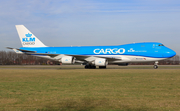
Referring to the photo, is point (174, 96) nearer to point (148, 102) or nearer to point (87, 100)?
point (148, 102)

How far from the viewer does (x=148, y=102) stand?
8.08 meters

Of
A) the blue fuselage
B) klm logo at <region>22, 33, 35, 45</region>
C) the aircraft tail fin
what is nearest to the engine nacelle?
the blue fuselage

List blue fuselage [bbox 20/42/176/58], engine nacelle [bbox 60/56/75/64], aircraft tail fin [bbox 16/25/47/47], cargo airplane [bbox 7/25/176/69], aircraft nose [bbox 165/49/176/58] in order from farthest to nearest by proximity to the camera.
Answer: aircraft tail fin [bbox 16/25/47/47], engine nacelle [bbox 60/56/75/64], cargo airplane [bbox 7/25/176/69], blue fuselage [bbox 20/42/176/58], aircraft nose [bbox 165/49/176/58]

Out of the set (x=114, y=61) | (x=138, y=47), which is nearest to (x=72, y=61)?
(x=114, y=61)

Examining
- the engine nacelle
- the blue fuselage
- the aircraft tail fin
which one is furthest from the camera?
the aircraft tail fin

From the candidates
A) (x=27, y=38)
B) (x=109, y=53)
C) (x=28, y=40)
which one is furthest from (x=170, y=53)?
(x=27, y=38)

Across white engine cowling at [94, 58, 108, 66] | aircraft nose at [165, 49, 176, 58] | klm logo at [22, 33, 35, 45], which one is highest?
klm logo at [22, 33, 35, 45]

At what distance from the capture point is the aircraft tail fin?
41625mm

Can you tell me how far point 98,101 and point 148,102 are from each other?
2037 millimetres

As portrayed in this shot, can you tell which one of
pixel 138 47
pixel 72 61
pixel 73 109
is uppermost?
pixel 138 47

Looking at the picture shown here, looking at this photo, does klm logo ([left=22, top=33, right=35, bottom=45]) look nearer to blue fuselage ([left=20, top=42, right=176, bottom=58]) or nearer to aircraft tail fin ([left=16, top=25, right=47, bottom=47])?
aircraft tail fin ([left=16, top=25, right=47, bottom=47])

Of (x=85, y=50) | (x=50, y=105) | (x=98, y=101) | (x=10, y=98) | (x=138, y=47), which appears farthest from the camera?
(x=85, y=50)

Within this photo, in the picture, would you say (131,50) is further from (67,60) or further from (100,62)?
(67,60)

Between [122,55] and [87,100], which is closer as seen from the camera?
[87,100]
